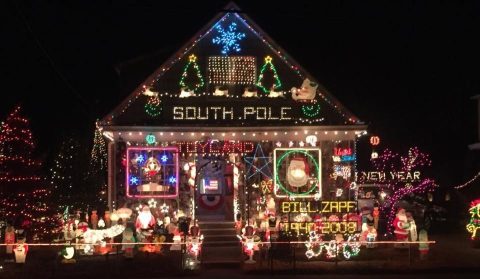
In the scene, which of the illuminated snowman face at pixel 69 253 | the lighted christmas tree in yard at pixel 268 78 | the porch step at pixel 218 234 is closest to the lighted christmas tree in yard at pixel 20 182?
the illuminated snowman face at pixel 69 253

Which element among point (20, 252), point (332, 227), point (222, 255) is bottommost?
point (222, 255)

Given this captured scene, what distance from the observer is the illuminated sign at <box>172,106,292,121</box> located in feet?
78.0

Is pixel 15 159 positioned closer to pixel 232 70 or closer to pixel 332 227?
pixel 232 70

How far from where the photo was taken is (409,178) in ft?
90.6

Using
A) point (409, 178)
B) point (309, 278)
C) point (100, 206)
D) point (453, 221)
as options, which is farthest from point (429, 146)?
point (309, 278)

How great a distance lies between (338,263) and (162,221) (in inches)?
264

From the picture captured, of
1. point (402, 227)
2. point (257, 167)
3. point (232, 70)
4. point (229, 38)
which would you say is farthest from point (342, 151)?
point (229, 38)

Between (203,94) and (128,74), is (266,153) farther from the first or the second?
(128,74)

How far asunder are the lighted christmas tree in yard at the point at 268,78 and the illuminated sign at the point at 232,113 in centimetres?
75

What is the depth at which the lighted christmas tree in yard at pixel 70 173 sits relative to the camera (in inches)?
1176

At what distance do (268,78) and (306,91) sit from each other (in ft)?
4.94

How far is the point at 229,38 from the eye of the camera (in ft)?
79.6

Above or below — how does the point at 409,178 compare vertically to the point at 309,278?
above

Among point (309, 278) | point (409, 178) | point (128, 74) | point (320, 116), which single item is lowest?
point (309, 278)
